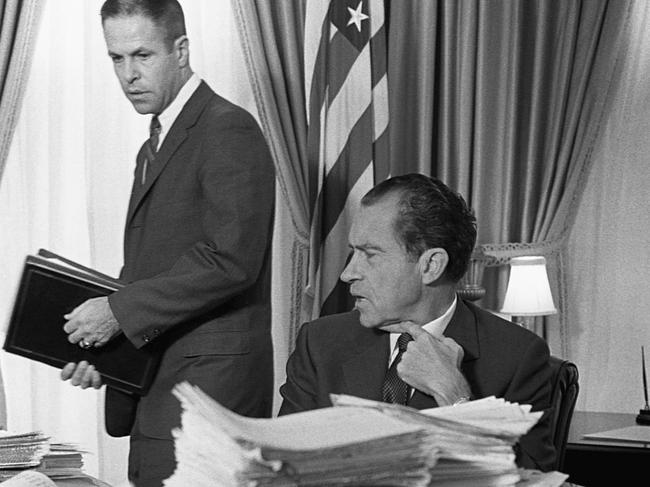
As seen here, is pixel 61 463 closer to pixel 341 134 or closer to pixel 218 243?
pixel 218 243

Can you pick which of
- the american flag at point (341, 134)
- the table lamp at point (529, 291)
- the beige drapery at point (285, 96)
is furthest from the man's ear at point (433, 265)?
the beige drapery at point (285, 96)

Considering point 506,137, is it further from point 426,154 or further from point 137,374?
point 137,374

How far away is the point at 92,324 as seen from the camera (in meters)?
2.86

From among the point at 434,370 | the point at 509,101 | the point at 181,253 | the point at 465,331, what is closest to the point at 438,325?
the point at 465,331

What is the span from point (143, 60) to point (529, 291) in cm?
268

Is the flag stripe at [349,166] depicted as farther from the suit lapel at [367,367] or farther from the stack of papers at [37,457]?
the stack of papers at [37,457]

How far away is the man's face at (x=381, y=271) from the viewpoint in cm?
252

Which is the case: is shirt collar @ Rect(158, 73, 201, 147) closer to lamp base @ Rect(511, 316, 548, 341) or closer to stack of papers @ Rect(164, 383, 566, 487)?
stack of papers @ Rect(164, 383, 566, 487)

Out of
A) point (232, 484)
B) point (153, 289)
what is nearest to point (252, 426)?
point (232, 484)

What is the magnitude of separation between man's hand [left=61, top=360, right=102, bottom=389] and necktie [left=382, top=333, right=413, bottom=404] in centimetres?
85

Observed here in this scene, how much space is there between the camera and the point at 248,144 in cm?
306

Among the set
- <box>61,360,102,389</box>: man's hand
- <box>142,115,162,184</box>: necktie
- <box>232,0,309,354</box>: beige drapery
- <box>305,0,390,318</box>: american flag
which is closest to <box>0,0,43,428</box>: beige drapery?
<box>232,0,309,354</box>: beige drapery

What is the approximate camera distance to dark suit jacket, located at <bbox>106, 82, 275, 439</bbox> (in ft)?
9.59

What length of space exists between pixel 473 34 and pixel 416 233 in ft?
11.0
